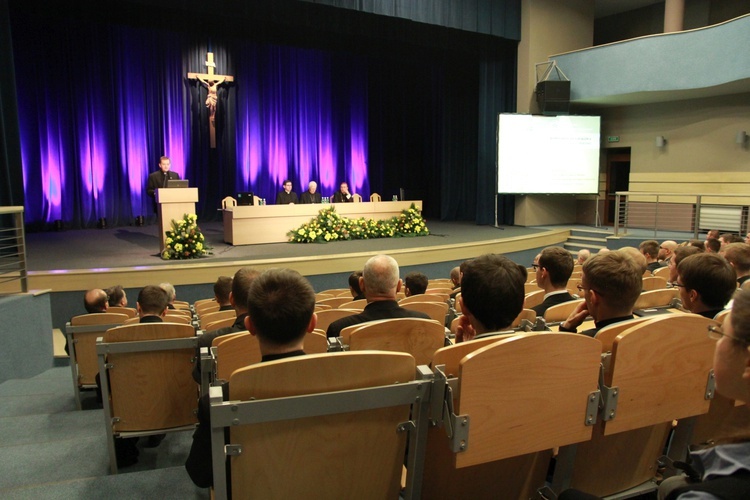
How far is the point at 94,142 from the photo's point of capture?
11180 mm

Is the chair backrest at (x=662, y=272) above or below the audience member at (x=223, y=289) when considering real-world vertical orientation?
below

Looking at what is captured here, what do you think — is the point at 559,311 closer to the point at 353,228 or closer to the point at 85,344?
the point at 85,344

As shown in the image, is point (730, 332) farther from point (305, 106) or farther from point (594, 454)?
point (305, 106)

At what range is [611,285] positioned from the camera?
2021 mm

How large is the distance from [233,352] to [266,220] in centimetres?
701

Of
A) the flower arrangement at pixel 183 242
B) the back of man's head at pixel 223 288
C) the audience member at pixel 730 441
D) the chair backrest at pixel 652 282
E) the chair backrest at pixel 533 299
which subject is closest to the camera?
the audience member at pixel 730 441

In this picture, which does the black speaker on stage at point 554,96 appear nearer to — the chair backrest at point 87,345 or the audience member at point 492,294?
the chair backrest at point 87,345

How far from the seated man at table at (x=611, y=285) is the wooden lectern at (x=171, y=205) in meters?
6.43

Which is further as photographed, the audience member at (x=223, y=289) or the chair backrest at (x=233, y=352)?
the audience member at (x=223, y=289)

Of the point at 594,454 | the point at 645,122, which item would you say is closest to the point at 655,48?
the point at 645,122

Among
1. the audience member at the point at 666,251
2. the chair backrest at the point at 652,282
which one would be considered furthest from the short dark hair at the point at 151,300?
the audience member at the point at 666,251

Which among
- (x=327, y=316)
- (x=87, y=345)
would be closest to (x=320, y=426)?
(x=327, y=316)

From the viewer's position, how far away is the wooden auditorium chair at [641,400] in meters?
1.67

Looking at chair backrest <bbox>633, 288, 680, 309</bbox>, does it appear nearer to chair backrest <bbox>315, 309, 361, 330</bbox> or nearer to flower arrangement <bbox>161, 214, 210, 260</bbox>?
chair backrest <bbox>315, 309, 361, 330</bbox>
